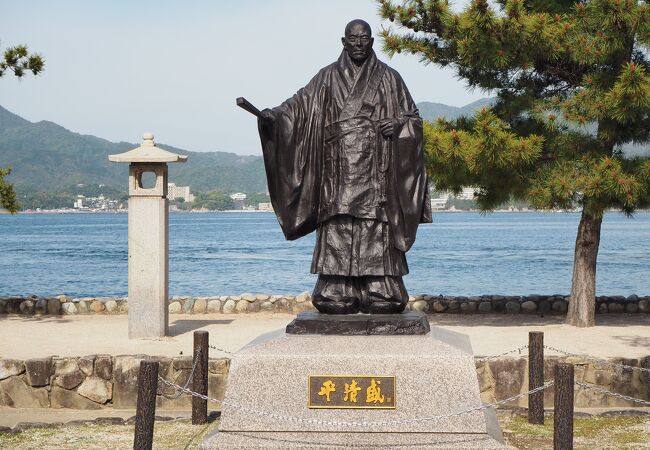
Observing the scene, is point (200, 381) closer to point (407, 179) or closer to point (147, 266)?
point (407, 179)

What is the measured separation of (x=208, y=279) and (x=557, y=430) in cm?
3371

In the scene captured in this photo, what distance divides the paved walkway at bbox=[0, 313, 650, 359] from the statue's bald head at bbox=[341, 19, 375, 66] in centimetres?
530

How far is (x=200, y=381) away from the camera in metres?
9.30

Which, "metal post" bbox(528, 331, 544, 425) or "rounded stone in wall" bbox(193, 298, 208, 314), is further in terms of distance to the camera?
"rounded stone in wall" bbox(193, 298, 208, 314)

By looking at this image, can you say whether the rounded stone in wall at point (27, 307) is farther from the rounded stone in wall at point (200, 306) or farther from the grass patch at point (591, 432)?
the grass patch at point (591, 432)

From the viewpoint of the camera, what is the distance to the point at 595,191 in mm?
12922

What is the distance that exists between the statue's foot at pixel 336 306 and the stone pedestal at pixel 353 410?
21.2 inches

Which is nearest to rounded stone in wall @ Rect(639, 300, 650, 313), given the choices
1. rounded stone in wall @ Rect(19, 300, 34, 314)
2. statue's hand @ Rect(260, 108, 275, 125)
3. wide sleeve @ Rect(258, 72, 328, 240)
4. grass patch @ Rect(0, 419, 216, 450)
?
grass patch @ Rect(0, 419, 216, 450)

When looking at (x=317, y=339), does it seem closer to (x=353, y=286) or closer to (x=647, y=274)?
(x=353, y=286)

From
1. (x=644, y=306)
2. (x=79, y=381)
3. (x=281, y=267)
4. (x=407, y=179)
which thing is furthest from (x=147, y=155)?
(x=281, y=267)

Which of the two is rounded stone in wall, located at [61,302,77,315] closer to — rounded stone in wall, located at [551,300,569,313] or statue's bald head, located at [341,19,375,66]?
rounded stone in wall, located at [551,300,569,313]

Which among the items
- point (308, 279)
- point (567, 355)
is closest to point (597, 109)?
point (567, 355)

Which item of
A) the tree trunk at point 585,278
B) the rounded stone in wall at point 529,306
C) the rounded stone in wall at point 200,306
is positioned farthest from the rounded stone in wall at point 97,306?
the tree trunk at point 585,278

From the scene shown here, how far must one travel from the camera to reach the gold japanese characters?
6312 mm
